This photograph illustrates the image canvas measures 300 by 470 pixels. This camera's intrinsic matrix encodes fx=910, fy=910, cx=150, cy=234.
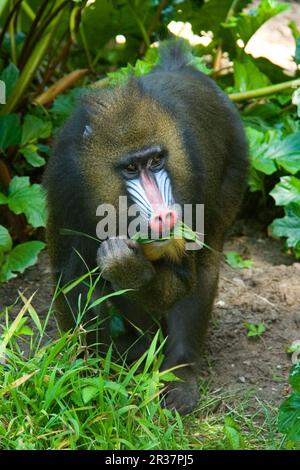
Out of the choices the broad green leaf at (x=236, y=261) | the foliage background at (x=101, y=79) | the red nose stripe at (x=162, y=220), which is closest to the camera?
the red nose stripe at (x=162, y=220)

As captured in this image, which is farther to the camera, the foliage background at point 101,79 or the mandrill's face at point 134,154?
the foliage background at point 101,79

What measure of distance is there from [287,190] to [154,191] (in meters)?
1.57

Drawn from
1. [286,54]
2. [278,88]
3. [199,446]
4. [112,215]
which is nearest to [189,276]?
[112,215]

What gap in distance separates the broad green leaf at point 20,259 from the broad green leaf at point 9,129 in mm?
710

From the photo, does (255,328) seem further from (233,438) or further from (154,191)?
(154,191)

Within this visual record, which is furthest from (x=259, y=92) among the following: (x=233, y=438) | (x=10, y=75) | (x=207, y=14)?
(x=233, y=438)

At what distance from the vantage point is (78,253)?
4.50 meters

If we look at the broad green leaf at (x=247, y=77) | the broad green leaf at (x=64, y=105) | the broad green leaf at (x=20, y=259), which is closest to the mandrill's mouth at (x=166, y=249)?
Answer: the broad green leaf at (x=20, y=259)

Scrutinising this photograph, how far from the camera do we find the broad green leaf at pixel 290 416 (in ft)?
12.6

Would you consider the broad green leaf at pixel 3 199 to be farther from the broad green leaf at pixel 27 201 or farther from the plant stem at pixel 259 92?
the plant stem at pixel 259 92

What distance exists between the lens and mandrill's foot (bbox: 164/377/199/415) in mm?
4668

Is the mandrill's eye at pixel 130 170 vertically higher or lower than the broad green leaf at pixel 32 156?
lower

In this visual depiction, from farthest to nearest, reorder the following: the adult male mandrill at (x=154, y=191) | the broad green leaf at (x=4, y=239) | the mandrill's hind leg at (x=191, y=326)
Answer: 1. the broad green leaf at (x=4, y=239)
2. the mandrill's hind leg at (x=191, y=326)
3. the adult male mandrill at (x=154, y=191)

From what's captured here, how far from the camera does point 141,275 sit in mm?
4238
